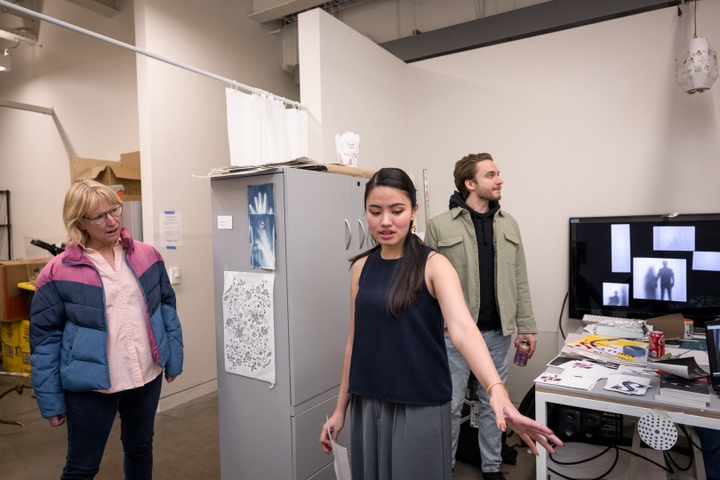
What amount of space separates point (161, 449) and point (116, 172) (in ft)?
7.10

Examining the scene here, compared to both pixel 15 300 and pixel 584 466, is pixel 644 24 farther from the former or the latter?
pixel 15 300

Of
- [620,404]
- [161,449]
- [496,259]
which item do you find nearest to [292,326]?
[496,259]

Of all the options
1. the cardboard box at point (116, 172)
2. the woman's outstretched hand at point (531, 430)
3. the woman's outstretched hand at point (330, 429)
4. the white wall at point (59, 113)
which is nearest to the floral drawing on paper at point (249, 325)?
the woman's outstretched hand at point (330, 429)

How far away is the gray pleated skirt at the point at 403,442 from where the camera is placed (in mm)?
1251

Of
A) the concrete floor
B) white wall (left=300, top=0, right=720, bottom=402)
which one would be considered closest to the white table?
the concrete floor

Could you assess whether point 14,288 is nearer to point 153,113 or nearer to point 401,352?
point 153,113

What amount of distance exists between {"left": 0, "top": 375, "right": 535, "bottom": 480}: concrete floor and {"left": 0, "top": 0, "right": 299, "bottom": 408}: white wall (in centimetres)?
35

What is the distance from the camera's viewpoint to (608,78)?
2996mm

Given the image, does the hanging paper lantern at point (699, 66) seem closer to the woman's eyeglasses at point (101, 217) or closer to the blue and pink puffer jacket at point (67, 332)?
the woman's eyeglasses at point (101, 217)

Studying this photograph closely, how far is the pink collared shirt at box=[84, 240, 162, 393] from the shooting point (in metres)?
1.81

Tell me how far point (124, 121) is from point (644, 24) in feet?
14.1

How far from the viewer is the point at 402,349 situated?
4.14 feet

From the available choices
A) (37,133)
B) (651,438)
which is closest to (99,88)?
(37,133)

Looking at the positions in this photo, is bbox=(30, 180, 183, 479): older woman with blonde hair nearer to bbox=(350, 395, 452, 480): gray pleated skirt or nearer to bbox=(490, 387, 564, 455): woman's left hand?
bbox=(350, 395, 452, 480): gray pleated skirt
